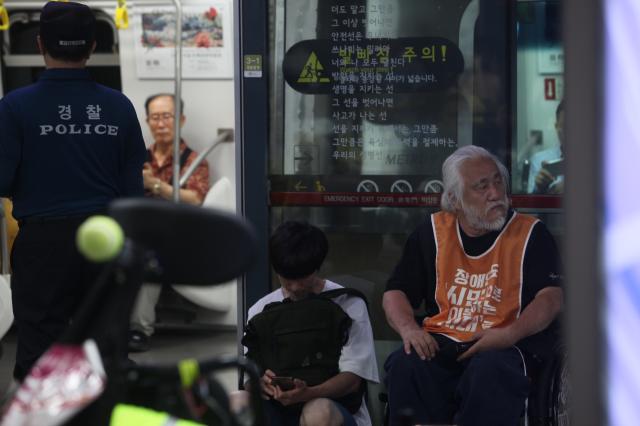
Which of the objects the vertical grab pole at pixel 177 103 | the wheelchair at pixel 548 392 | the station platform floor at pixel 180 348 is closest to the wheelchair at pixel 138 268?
the wheelchair at pixel 548 392

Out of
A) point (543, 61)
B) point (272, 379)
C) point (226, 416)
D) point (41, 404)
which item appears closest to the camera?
point (41, 404)

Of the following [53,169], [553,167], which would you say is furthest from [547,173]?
[53,169]

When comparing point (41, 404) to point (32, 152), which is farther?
point (32, 152)

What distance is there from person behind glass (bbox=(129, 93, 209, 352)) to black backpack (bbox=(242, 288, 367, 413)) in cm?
365

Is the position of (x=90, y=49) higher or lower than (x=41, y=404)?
higher

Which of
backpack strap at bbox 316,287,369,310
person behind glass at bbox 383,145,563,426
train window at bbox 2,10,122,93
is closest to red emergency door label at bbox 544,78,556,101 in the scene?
person behind glass at bbox 383,145,563,426

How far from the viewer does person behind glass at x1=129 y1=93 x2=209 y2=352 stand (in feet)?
24.3

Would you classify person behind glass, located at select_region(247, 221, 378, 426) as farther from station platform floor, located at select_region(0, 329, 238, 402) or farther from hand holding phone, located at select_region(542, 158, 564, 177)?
station platform floor, located at select_region(0, 329, 238, 402)

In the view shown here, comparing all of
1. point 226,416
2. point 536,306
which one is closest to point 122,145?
point 536,306

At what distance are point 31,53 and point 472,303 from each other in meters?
5.42

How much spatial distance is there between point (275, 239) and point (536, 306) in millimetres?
947

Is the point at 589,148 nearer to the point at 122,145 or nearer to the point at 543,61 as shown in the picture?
the point at 122,145

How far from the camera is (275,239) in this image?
3.84 meters

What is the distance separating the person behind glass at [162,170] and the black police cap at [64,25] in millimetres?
3428
